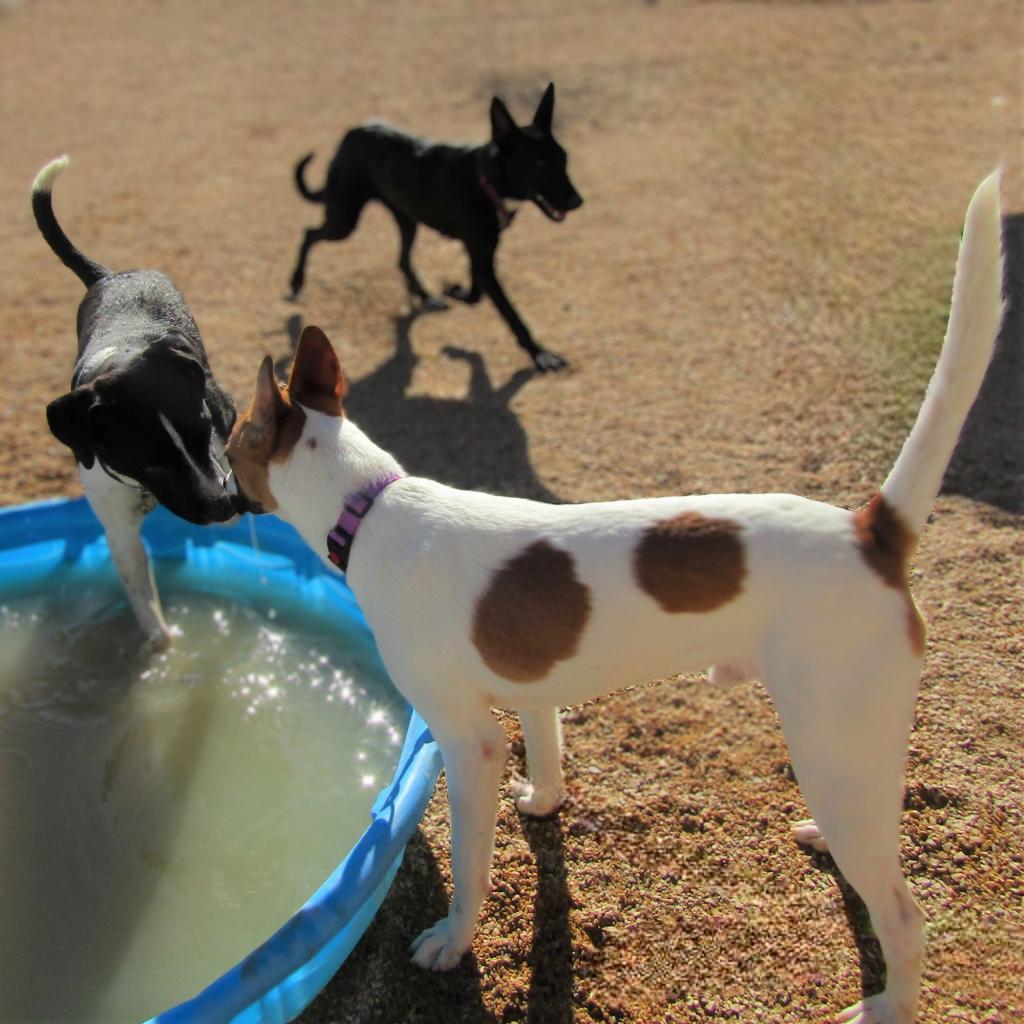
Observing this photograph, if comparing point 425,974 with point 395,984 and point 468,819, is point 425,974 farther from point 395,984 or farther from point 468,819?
point 468,819

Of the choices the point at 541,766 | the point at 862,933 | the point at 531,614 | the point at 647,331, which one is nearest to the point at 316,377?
the point at 531,614

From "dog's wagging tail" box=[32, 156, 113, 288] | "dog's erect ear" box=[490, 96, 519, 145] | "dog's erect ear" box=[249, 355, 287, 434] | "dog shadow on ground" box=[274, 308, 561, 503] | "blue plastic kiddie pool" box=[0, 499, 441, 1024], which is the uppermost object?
"dog's erect ear" box=[490, 96, 519, 145]

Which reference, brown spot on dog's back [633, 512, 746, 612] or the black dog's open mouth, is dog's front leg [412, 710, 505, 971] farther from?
the black dog's open mouth

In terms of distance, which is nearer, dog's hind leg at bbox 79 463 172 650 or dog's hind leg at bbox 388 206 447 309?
dog's hind leg at bbox 79 463 172 650

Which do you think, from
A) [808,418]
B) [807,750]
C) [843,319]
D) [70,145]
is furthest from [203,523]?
[70,145]

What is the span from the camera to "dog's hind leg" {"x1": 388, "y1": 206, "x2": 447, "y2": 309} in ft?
21.5

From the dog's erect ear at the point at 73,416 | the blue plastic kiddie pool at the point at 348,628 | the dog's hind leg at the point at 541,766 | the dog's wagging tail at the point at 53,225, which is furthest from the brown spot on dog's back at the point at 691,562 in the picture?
the dog's wagging tail at the point at 53,225

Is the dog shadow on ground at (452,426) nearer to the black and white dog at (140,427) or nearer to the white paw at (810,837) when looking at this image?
the black and white dog at (140,427)

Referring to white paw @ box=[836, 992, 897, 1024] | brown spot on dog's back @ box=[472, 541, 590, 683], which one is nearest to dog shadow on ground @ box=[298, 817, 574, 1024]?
white paw @ box=[836, 992, 897, 1024]

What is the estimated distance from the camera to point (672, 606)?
2.36 m

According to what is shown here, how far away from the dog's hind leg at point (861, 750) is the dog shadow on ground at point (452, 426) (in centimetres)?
259

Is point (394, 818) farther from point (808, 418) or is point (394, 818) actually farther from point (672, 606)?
point (808, 418)

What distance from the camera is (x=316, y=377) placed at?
2.79 m

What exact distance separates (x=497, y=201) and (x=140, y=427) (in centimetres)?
297
